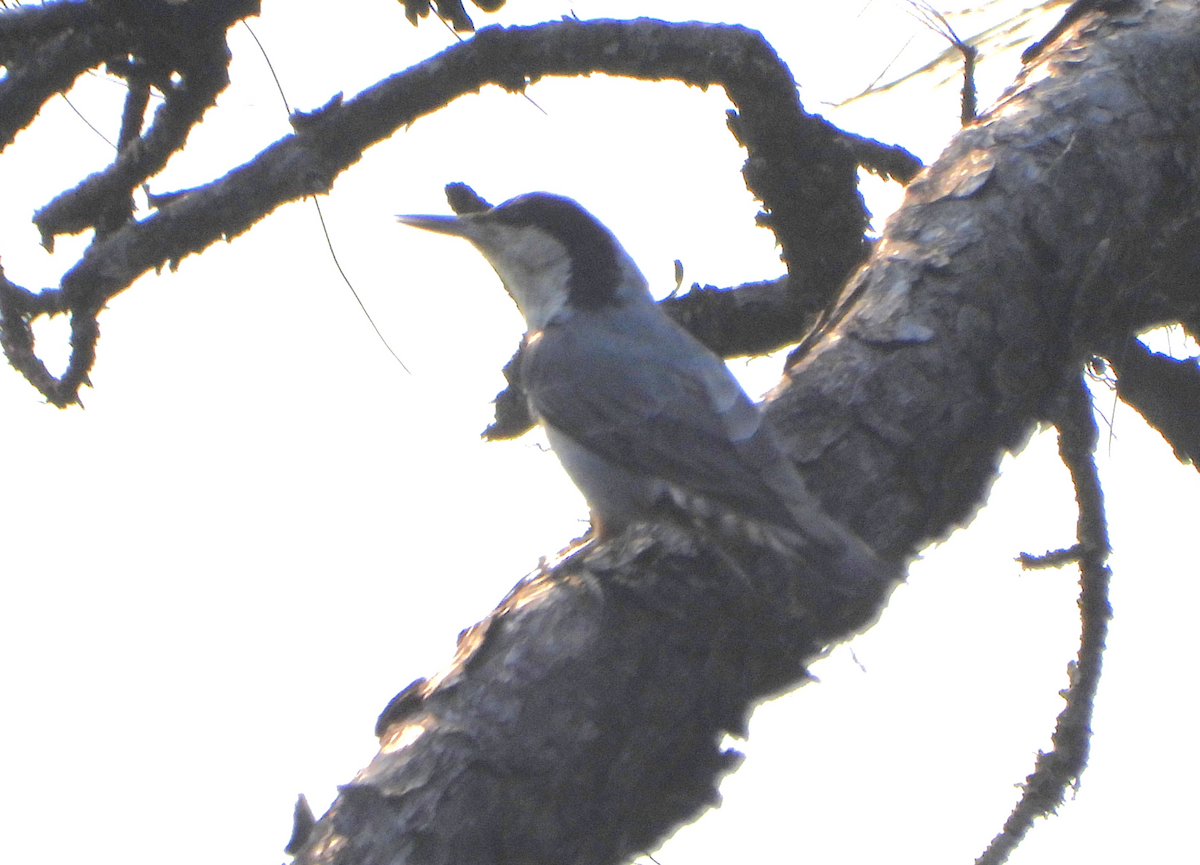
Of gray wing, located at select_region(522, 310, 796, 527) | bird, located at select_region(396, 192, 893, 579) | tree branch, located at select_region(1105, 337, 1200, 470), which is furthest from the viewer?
tree branch, located at select_region(1105, 337, 1200, 470)

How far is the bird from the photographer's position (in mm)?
2359

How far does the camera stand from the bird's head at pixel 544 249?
3664 millimetres

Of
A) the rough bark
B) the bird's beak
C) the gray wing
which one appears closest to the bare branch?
the rough bark

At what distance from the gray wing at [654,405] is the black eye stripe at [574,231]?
0.23m

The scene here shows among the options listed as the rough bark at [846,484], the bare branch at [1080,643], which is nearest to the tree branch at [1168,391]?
the rough bark at [846,484]

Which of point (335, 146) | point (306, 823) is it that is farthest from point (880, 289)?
point (306, 823)

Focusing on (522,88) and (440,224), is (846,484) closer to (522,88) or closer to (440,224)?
(522,88)

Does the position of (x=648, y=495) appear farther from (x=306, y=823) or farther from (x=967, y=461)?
(x=306, y=823)

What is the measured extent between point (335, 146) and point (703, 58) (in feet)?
3.38

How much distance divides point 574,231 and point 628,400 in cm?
93

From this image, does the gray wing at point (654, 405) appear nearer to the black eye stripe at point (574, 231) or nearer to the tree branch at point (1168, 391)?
the black eye stripe at point (574, 231)

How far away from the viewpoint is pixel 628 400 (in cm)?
309

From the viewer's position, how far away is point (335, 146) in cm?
281

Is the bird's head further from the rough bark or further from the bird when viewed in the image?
the rough bark
